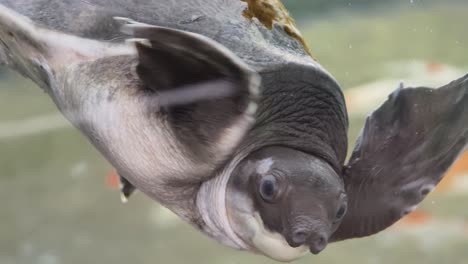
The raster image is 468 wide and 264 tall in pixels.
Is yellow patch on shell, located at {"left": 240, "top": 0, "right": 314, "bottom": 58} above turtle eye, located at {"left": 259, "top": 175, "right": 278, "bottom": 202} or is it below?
above

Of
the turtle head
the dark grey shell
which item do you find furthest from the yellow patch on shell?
the turtle head

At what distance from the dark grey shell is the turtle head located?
28mm

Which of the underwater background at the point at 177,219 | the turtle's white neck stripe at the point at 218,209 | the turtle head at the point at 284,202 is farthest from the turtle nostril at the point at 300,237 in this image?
the underwater background at the point at 177,219

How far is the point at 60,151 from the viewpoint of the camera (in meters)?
2.01

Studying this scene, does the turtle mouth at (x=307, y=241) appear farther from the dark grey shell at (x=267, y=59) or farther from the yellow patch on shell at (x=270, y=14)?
the yellow patch on shell at (x=270, y=14)

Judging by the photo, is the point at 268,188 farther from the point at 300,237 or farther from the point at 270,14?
the point at 270,14

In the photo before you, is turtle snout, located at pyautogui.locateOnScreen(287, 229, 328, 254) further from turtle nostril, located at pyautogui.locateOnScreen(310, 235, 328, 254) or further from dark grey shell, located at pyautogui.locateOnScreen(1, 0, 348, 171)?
dark grey shell, located at pyautogui.locateOnScreen(1, 0, 348, 171)

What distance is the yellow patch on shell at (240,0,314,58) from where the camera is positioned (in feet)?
2.63

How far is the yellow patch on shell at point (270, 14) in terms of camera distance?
2.63ft

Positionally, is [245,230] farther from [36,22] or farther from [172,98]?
[36,22]

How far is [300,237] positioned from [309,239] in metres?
0.01

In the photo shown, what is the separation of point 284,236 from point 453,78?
35cm

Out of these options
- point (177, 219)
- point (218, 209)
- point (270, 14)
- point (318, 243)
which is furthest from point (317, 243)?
point (177, 219)

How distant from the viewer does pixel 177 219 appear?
6.00 ft
